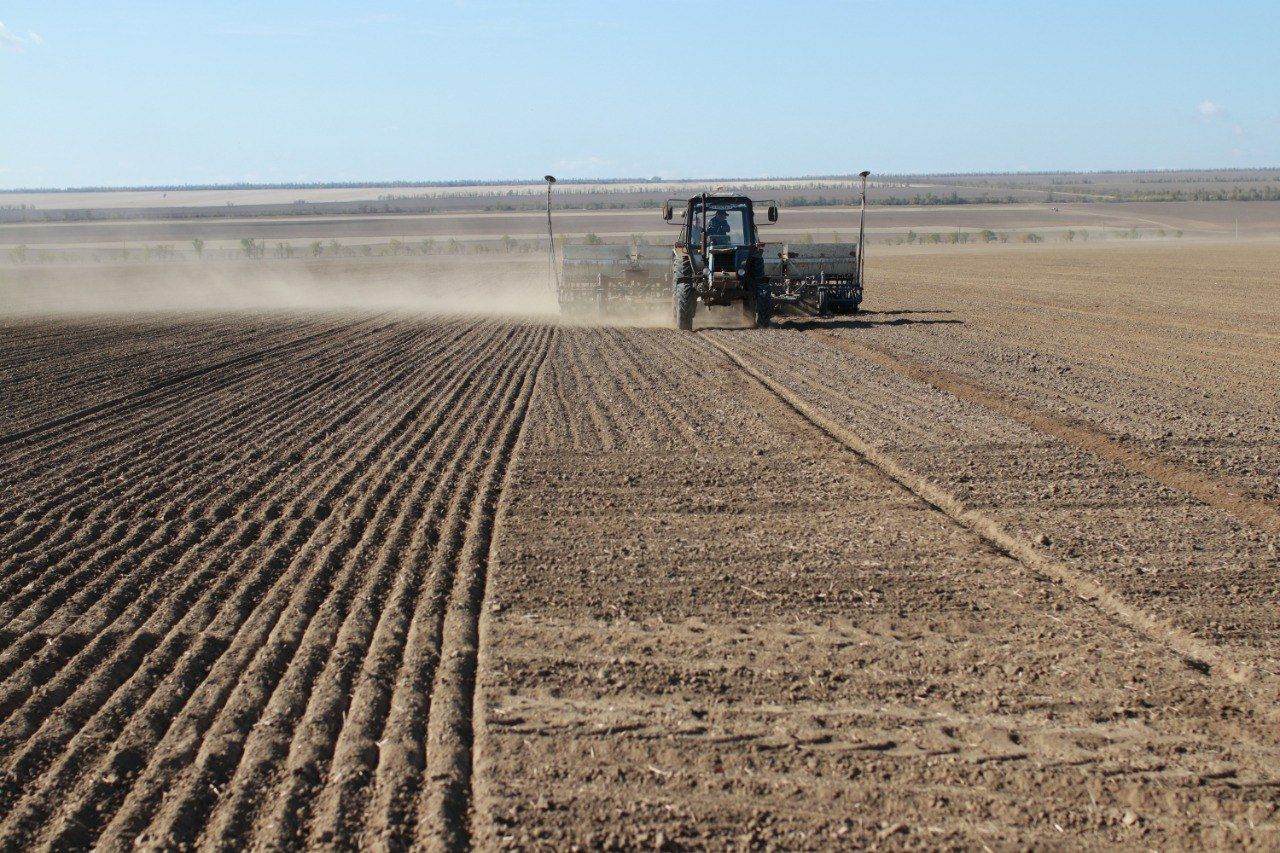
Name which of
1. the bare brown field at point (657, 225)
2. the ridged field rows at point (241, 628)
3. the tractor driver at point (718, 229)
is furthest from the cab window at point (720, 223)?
the bare brown field at point (657, 225)

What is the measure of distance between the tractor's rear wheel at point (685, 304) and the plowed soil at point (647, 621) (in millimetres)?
7487

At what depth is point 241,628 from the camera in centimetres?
568

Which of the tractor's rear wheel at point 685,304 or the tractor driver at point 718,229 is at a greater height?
the tractor driver at point 718,229

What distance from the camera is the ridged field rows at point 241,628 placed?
4.00 metres

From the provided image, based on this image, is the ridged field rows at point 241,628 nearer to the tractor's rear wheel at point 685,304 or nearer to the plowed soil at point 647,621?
the plowed soil at point 647,621

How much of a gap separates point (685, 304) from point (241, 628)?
1539cm

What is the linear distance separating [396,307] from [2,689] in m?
25.6

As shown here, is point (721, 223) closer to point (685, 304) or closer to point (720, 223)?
point (720, 223)

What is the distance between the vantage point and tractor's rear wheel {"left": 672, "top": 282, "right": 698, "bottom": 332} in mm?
20281

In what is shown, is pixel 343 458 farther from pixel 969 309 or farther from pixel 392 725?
pixel 969 309

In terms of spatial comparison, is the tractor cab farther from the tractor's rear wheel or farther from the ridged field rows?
the ridged field rows

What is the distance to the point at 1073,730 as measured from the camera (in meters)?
4.52

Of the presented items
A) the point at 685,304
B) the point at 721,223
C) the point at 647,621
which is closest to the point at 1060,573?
the point at 647,621

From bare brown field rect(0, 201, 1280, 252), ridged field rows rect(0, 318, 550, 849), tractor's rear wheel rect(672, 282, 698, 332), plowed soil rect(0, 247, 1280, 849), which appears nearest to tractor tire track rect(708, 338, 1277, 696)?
plowed soil rect(0, 247, 1280, 849)
